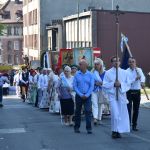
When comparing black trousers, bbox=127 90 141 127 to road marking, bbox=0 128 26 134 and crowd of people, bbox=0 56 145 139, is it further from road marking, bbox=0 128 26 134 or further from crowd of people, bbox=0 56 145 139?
road marking, bbox=0 128 26 134

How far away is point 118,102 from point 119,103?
30mm

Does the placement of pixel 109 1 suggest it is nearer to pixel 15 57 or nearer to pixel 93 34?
pixel 93 34

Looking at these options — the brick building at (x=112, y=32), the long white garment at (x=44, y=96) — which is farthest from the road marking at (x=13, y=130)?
the brick building at (x=112, y=32)

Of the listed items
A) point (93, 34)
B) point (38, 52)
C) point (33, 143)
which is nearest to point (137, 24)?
point (93, 34)

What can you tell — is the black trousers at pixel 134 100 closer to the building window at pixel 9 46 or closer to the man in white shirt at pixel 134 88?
the man in white shirt at pixel 134 88

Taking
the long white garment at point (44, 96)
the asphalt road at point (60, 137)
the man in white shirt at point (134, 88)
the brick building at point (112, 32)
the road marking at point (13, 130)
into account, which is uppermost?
the brick building at point (112, 32)

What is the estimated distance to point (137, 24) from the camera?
49.4 metres

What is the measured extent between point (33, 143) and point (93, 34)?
3703 centimetres

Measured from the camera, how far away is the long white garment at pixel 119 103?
1191cm

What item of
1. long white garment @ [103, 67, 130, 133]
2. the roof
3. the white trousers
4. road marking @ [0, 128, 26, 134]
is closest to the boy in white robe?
long white garment @ [103, 67, 130, 133]

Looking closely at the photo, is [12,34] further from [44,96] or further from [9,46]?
[44,96]

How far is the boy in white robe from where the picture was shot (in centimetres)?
1188

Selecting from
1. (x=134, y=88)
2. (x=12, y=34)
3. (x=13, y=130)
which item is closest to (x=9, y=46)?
(x=12, y=34)

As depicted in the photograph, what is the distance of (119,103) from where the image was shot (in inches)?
474
